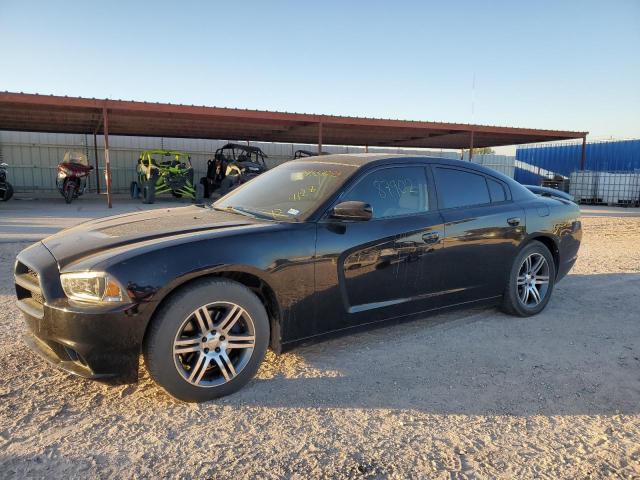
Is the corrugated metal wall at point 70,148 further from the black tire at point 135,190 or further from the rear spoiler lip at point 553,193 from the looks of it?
the rear spoiler lip at point 553,193

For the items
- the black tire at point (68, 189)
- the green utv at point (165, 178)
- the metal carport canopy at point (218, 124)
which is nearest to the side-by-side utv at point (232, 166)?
the metal carport canopy at point (218, 124)

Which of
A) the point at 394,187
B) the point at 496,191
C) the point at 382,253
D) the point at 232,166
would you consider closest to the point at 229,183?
the point at 232,166

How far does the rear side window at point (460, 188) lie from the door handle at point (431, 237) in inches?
12.0

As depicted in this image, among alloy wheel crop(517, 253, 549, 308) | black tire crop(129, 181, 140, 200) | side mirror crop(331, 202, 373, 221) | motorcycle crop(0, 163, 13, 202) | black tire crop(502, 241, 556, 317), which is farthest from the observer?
black tire crop(129, 181, 140, 200)

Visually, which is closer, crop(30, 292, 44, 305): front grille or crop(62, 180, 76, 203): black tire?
crop(30, 292, 44, 305): front grille

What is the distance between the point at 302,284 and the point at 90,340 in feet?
4.07

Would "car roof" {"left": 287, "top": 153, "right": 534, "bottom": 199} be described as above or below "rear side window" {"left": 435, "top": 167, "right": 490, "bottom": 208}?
above

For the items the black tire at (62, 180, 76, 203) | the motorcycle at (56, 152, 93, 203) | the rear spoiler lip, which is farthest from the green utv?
the rear spoiler lip

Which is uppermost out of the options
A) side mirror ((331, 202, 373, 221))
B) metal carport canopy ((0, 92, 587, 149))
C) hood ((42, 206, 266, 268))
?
metal carport canopy ((0, 92, 587, 149))

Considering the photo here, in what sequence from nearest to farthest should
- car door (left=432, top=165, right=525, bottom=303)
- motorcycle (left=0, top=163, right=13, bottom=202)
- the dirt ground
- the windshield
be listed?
the dirt ground → the windshield → car door (left=432, top=165, right=525, bottom=303) → motorcycle (left=0, top=163, right=13, bottom=202)

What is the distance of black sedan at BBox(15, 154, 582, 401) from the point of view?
8.31 ft

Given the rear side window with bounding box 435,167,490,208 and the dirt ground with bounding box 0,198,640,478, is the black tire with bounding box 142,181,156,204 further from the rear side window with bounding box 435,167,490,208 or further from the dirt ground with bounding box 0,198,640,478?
the rear side window with bounding box 435,167,490,208

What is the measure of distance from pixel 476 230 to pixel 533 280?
40.0 inches

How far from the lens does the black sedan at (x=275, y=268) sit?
2533 mm
